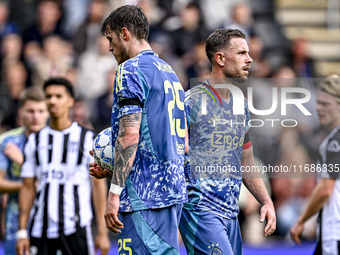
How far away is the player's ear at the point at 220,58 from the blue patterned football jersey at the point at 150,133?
1063 millimetres

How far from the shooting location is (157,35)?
11883mm

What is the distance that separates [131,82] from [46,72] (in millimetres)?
7506

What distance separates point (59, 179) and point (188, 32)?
20.1 ft

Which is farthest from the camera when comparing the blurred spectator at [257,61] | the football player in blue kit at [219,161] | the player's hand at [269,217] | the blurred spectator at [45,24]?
the blurred spectator at [45,24]

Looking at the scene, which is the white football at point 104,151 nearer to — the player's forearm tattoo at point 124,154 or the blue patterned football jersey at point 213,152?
the player's forearm tattoo at point 124,154

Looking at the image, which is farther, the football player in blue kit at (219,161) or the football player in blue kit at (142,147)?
the football player in blue kit at (219,161)

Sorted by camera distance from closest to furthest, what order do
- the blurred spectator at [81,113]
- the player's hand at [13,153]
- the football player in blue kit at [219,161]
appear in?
the football player in blue kit at [219,161] < the player's hand at [13,153] < the blurred spectator at [81,113]

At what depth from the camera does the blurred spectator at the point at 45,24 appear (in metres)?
11.9

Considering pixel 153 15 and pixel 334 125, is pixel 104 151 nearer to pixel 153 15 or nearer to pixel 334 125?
pixel 334 125

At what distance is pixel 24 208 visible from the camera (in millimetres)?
6465

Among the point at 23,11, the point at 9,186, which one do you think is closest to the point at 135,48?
the point at 9,186

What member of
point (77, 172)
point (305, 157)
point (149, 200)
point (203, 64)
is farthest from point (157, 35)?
point (149, 200)

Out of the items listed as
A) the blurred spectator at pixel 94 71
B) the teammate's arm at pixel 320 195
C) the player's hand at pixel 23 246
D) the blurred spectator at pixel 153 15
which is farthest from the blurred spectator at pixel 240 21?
the player's hand at pixel 23 246

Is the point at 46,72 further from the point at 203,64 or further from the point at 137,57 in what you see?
the point at 137,57
